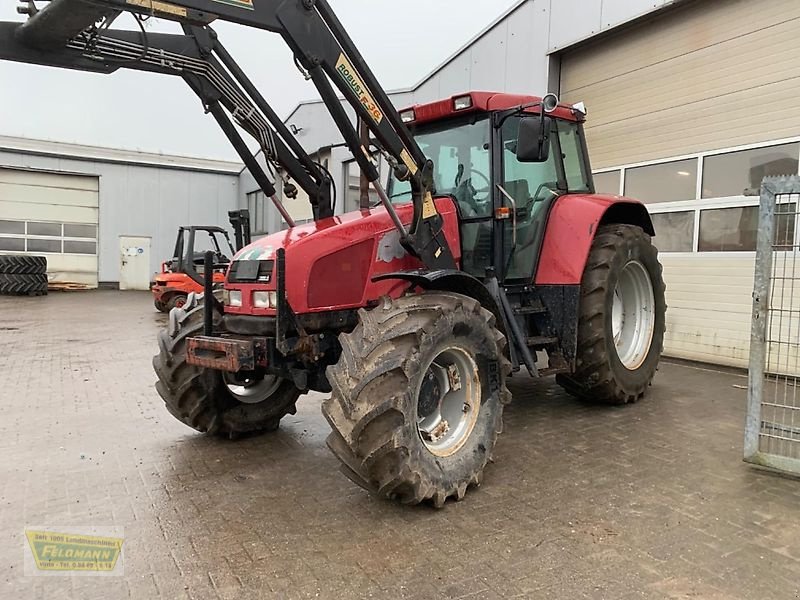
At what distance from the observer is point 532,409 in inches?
221

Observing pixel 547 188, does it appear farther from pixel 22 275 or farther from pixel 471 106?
pixel 22 275

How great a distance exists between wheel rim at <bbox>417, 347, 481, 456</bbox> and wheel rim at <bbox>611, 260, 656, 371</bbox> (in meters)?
2.69

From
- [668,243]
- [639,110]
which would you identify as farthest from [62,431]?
[639,110]

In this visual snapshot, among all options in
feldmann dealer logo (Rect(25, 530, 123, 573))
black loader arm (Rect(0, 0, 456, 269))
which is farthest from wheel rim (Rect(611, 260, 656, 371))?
feldmann dealer logo (Rect(25, 530, 123, 573))

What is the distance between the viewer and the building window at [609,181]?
29.1 feet

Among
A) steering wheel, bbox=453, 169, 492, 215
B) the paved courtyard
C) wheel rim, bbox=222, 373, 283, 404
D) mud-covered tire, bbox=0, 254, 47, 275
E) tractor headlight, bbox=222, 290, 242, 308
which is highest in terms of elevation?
steering wheel, bbox=453, 169, 492, 215

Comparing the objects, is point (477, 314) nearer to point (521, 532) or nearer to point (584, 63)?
point (521, 532)

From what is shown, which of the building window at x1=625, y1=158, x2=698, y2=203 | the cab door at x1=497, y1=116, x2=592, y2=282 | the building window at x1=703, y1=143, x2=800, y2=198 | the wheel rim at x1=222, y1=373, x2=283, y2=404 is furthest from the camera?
the building window at x1=625, y1=158, x2=698, y2=203

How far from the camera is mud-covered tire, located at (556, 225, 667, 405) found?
514cm

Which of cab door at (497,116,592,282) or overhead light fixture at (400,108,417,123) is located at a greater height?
overhead light fixture at (400,108,417,123)

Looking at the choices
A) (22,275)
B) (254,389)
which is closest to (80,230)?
(22,275)

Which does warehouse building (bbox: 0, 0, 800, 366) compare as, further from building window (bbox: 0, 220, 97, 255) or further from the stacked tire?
building window (bbox: 0, 220, 97, 255)

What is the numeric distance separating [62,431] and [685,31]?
27.3 ft

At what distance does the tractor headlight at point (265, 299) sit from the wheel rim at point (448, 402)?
1056 millimetres
